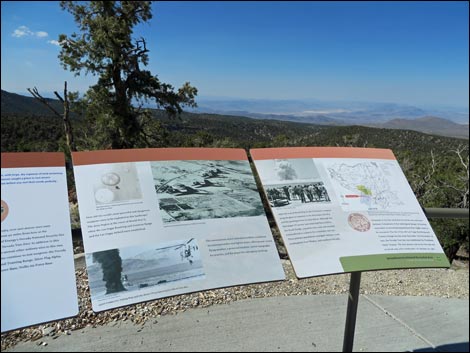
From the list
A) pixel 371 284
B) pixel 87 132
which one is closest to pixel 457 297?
pixel 371 284

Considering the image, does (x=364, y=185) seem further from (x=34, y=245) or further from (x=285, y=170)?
(x=34, y=245)

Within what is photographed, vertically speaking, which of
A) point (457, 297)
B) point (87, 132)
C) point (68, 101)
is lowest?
point (457, 297)

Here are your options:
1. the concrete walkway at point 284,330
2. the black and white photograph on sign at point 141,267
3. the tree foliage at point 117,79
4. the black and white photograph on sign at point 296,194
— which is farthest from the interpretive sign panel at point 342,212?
the tree foliage at point 117,79

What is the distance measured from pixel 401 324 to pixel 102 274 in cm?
243

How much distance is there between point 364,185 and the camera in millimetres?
1876

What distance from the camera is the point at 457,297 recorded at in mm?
3566

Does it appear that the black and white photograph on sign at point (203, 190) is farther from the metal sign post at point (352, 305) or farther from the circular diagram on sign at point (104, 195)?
the metal sign post at point (352, 305)

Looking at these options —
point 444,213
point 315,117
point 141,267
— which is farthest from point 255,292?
point 315,117

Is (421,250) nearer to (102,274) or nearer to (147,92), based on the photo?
(102,274)

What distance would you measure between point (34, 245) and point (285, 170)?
1096mm

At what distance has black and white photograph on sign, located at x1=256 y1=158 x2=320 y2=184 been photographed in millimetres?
1752

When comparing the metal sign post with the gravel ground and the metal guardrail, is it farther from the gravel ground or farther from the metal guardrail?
the gravel ground

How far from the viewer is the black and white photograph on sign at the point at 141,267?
1275 mm

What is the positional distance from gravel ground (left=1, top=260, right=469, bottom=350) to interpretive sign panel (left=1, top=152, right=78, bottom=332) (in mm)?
1661
